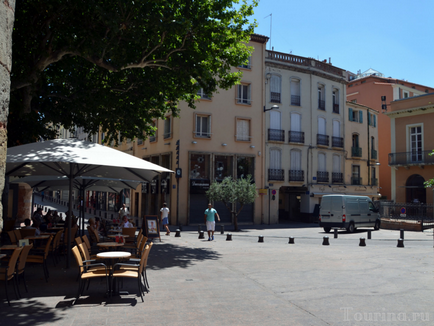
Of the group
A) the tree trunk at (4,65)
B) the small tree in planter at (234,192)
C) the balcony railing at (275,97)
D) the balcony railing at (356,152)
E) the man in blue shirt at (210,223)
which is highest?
the balcony railing at (275,97)

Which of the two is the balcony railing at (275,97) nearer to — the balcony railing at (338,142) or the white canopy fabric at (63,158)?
the balcony railing at (338,142)

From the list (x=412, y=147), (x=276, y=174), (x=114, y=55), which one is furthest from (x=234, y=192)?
(x=412, y=147)

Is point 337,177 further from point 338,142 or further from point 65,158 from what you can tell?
point 65,158

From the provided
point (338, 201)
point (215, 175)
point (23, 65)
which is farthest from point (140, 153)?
point (23, 65)

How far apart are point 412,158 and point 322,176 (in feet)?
24.9

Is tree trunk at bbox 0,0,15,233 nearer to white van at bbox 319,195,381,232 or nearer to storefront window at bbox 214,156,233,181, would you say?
white van at bbox 319,195,381,232

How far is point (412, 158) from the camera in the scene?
1299 inches

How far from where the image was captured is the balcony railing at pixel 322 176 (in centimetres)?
3356

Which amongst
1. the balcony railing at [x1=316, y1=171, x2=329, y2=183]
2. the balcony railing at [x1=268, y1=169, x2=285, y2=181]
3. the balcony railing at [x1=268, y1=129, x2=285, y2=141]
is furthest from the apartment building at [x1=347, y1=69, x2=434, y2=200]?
the balcony railing at [x1=268, y1=169, x2=285, y2=181]

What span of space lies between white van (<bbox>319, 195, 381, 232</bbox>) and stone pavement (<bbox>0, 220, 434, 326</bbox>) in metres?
11.2

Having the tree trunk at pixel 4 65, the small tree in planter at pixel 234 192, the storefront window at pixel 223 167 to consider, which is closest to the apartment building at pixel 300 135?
the storefront window at pixel 223 167

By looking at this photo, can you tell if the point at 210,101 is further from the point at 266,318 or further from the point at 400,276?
the point at 266,318

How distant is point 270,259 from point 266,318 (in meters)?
5.89

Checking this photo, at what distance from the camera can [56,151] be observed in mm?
8539
